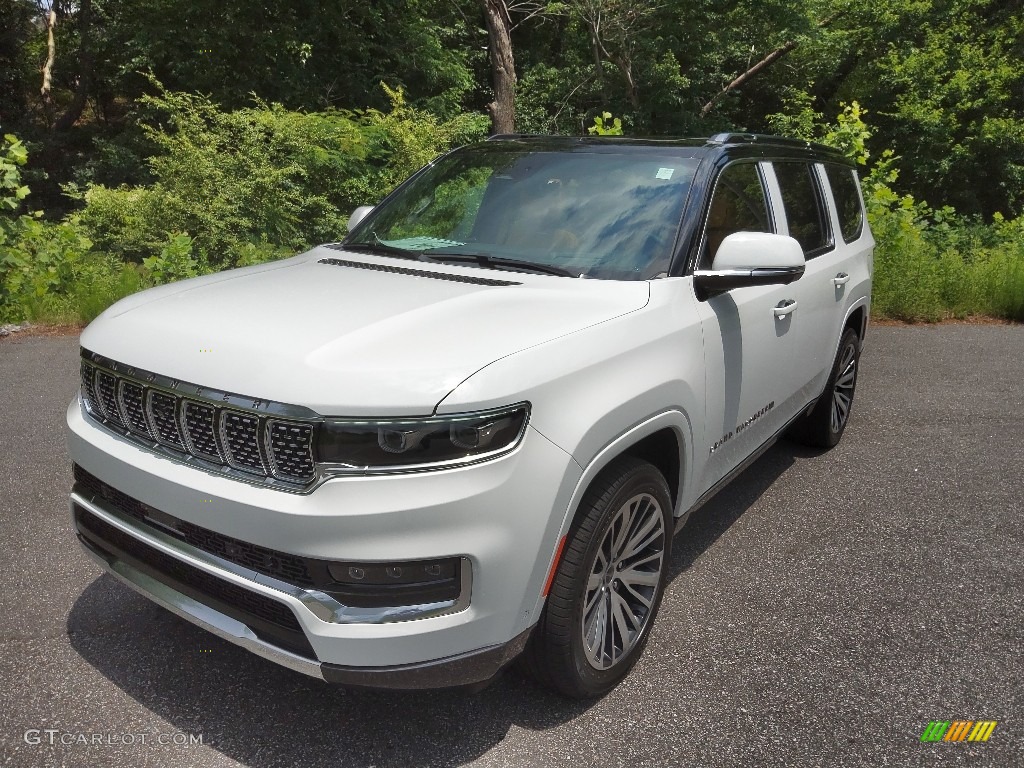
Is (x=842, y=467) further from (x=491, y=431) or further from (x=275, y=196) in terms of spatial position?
(x=275, y=196)

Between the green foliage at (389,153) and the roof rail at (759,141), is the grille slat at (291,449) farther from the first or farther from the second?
the green foliage at (389,153)

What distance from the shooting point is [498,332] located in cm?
244

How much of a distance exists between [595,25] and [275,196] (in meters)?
9.26

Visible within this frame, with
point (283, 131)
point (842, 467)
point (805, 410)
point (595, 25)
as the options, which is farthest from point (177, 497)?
point (595, 25)

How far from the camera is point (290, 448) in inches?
85.0

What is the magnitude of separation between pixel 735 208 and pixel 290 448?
224 cm

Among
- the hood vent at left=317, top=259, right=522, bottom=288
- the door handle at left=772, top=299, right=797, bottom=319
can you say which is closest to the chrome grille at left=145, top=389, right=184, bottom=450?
the hood vent at left=317, top=259, right=522, bottom=288

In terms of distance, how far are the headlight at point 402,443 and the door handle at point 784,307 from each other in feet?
6.37

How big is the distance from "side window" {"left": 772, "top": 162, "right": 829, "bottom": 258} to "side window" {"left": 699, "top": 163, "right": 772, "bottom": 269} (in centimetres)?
31

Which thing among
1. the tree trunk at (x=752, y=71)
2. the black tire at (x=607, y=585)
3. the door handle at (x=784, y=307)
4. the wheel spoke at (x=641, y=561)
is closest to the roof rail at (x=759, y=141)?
the door handle at (x=784, y=307)

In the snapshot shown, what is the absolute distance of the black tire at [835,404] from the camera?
499 centimetres

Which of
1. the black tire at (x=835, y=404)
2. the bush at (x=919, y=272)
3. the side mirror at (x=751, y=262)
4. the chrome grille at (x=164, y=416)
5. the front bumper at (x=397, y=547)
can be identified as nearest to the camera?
the front bumper at (x=397, y=547)

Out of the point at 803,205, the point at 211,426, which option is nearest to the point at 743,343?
the point at 803,205

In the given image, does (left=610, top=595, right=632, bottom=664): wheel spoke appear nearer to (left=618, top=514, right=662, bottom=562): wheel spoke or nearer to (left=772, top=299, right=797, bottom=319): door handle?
(left=618, top=514, right=662, bottom=562): wheel spoke
